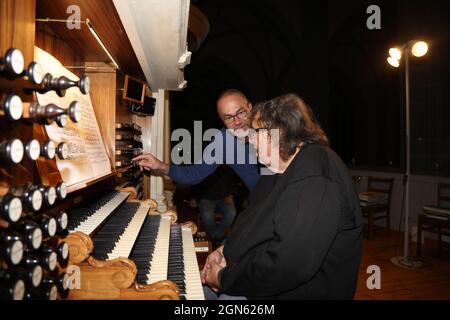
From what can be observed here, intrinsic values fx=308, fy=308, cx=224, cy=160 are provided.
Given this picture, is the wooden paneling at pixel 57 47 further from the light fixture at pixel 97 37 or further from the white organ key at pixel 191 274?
the white organ key at pixel 191 274

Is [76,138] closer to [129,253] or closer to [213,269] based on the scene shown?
[129,253]

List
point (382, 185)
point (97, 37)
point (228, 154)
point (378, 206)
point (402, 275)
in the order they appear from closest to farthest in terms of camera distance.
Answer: point (97, 37) < point (228, 154) < point (402, 275) < point (378, 206) < point (382, 185)

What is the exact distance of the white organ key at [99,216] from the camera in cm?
156

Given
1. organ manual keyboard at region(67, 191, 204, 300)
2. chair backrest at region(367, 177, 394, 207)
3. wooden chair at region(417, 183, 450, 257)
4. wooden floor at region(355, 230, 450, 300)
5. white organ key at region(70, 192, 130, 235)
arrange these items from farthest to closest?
chair backrest at region(367, 177, 394, 207) → wooden chair at region(417, 183, 450, 257) → wooden floor at region(355, 230, 450, 300) → white organ key at region(70, 192, 130, 235) → organ manual keyboard at region(67, 191, 204, 300)

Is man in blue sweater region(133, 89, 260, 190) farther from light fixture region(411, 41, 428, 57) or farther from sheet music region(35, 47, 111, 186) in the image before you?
light fixture region(411, 41, 428, 57)

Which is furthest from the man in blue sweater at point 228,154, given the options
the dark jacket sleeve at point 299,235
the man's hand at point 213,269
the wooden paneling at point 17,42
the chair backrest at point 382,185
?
the chair backrest at point 382,185

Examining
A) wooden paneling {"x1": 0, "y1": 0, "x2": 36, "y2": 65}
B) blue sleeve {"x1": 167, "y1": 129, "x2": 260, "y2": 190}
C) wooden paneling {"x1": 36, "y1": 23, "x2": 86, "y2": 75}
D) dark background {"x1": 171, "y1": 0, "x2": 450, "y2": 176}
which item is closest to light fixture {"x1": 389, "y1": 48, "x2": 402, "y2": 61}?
dark background {"x1": 171, "y1": 0, "x2": 450, "y2": 176}

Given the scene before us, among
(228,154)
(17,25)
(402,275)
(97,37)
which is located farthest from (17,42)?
(402,275)

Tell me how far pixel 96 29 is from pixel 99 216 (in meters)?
1.21

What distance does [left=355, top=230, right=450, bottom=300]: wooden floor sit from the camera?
11.1 feet

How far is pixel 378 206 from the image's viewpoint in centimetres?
569

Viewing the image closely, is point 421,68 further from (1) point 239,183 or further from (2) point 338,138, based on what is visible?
(1) point 239,183

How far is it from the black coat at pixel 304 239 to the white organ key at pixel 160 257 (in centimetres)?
31
